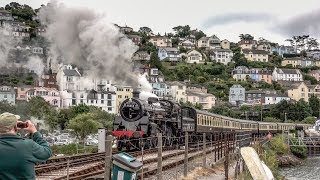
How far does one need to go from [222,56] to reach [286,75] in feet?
84.4

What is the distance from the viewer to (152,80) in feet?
437

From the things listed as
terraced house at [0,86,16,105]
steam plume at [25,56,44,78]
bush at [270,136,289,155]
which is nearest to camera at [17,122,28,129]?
bush at [270,136,289,155]

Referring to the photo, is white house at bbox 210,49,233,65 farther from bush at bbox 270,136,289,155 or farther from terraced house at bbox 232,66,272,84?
bush at bbox 270,136,289,155

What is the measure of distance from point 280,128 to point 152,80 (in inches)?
2693

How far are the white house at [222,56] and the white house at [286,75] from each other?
2083cm

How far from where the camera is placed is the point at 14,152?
206 inches

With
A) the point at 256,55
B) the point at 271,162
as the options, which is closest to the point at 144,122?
the point at 271,162

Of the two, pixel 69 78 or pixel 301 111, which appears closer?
pixel 301 111

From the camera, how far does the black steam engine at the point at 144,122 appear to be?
87.4ft

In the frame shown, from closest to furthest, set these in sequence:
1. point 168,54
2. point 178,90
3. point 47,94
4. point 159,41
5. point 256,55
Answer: point 47,94 → point 178,90 → point 168,54 → point 256,55 → point 159,41

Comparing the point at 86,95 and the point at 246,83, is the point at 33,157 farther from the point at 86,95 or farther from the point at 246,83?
the point at 246,83

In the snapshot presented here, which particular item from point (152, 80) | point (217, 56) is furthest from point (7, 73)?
point (217, 56)

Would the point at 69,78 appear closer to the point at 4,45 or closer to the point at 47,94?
the point at 47,94

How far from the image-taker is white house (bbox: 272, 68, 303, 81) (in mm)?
165750
